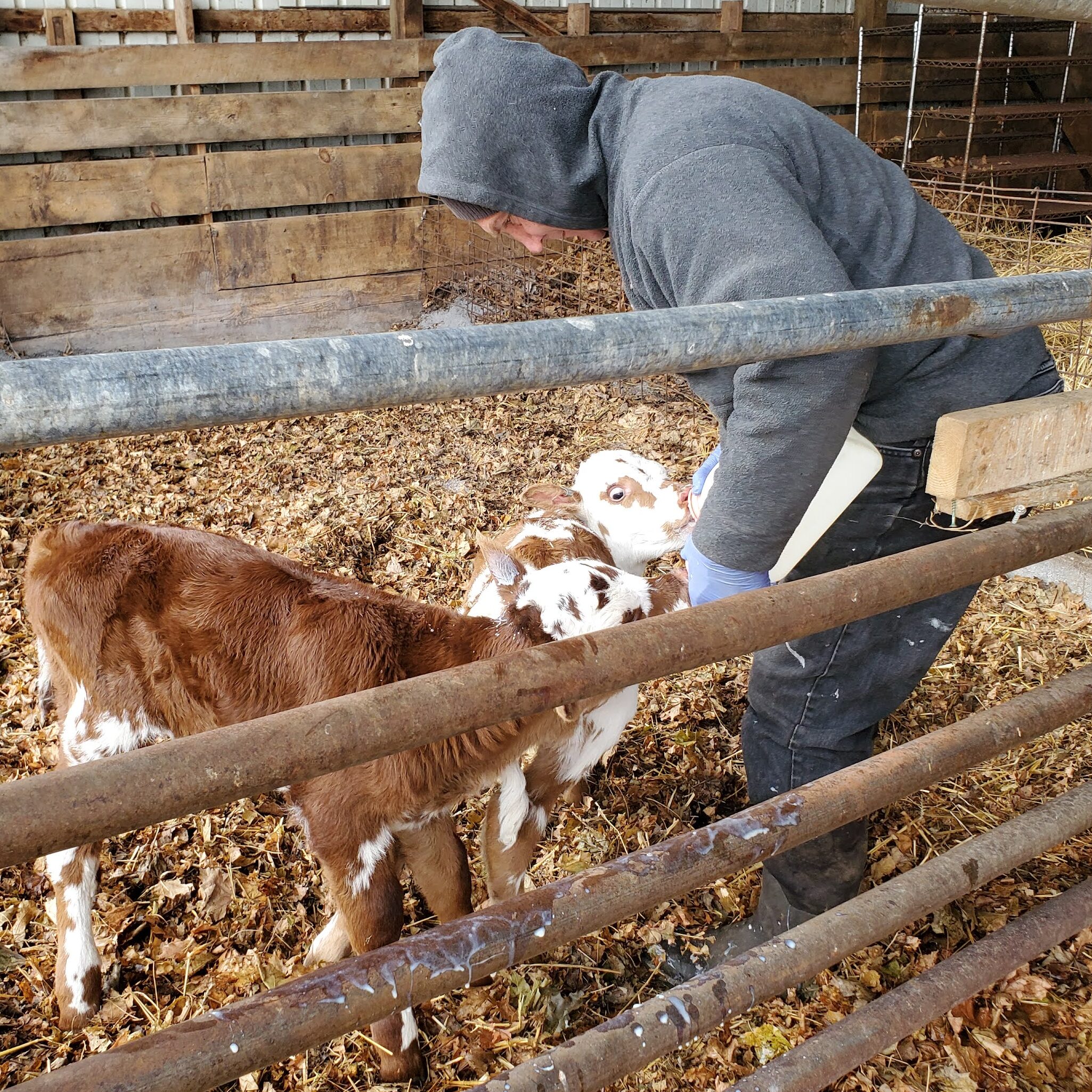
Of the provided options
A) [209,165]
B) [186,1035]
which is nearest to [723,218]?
[186,1035]

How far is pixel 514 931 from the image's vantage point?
60.0 inches

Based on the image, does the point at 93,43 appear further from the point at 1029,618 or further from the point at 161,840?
the point at 1029,618

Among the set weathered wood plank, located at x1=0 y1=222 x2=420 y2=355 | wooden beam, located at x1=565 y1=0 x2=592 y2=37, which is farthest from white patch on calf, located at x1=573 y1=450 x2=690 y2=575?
wooden beam, located at x1=565 y1=0 x2=592 y2=37

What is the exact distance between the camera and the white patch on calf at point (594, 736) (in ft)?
11.1

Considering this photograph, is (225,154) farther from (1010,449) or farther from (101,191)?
(1010,449)

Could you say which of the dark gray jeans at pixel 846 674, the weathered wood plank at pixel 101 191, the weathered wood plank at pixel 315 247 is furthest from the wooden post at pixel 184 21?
the dark gray jeans at pixel 846 674

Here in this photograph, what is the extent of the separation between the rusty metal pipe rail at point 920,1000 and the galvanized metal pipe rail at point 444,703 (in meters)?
0.82

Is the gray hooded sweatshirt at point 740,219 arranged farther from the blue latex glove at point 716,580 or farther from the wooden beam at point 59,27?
the wooden beam at point 59,27

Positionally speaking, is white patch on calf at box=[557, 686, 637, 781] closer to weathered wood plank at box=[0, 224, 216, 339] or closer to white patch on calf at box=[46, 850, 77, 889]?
white patch on calf at box=[46, 850, 77, 889]

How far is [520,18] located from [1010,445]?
7628mm

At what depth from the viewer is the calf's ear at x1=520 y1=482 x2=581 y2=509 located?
14.0ft

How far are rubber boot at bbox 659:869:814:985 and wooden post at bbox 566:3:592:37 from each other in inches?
299

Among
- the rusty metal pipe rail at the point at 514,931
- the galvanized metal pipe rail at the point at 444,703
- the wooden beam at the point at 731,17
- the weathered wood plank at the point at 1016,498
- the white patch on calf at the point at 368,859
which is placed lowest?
the white patch on calf at the point at 368,859

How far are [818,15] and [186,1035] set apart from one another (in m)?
10.7
